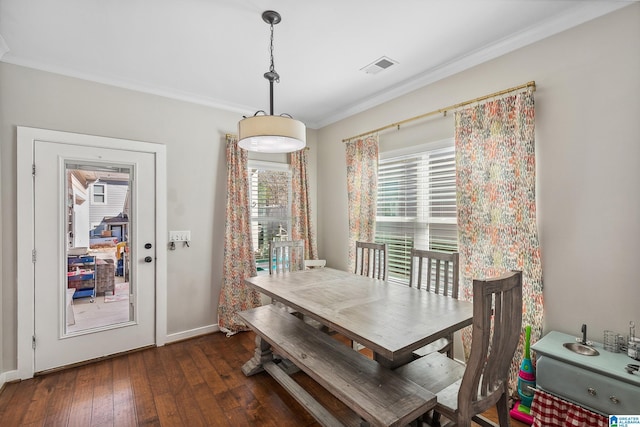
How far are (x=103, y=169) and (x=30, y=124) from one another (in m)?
0.63

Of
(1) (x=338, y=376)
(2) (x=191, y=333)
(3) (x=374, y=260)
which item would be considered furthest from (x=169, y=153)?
(1) (x=338, y=376)

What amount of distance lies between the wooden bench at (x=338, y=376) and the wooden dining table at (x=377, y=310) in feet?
0.60

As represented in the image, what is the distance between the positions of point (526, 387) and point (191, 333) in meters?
3.31

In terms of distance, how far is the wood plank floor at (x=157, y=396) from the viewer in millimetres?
2061

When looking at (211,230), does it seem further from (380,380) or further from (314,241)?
(380,380)

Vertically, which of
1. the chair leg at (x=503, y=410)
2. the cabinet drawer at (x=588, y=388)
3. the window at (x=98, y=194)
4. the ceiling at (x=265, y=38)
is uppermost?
the ceiling at (x=265, y=38)

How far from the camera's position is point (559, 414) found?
1.78m

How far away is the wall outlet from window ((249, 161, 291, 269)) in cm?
78

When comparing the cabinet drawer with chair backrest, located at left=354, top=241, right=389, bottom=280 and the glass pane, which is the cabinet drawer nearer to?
chair backrest, located at left=354, top=241, right=389, bottom=280

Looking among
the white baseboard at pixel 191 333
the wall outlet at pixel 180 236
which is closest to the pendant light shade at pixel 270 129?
the wall outlet at pixel 180 236

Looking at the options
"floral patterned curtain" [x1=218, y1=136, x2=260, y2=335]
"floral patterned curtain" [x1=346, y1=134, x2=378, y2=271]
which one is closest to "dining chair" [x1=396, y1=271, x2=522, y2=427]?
"floral patterned curtain" [x1=346, y1=134, x2=378, y2=271]

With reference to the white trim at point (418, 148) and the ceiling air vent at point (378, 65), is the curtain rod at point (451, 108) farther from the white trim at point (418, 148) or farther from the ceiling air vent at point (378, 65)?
the ceiling air vent at point (378, 65)

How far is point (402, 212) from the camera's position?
3.31 m

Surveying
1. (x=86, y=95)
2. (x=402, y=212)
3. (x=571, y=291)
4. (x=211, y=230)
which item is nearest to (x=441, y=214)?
(x=402, y=212)
